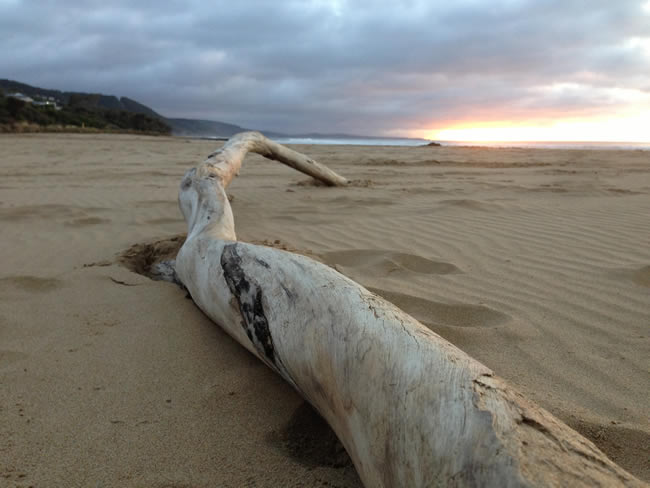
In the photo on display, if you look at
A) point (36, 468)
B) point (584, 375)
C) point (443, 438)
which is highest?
point (443, 438)

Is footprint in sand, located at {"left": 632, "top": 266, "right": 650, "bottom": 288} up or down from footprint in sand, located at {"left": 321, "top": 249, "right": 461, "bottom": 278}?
up

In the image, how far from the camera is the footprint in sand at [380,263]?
8.87ft

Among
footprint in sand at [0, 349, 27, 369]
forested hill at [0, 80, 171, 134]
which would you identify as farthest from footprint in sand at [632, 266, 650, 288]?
forested hill at [0, 80, 171, 134]

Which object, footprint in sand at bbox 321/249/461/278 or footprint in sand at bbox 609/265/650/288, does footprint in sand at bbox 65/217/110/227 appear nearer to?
footprint in sand at bbox 321/249/461/278

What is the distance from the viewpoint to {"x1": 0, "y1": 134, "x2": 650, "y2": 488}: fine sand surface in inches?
49.1

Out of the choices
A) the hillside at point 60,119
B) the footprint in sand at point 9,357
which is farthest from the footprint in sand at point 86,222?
the hillside at point 60,119

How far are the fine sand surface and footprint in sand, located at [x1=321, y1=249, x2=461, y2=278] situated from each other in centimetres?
2

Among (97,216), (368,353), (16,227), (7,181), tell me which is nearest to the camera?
(368,353)

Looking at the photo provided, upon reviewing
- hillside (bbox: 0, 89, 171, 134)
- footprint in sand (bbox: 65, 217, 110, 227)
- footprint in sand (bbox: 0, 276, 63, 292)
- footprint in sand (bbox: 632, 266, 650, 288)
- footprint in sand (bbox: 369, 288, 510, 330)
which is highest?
hillside (bbox: 0, 89, 171, 134)

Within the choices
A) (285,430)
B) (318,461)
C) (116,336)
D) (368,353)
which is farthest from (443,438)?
(116,336)

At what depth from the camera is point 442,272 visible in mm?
2732

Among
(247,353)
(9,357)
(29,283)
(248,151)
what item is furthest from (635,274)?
(248,151)

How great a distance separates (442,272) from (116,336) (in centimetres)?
176

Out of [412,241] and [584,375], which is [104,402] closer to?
[584,375]
